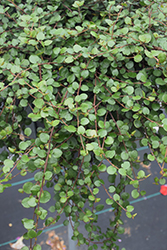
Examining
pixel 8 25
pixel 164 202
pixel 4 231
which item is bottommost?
pixel 164 202

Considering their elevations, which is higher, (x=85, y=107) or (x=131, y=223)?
(x=85, y=107)

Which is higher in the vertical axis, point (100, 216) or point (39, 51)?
point (39, 51)

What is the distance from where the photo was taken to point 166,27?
66 cm

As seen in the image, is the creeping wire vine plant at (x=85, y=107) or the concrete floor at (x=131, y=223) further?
the concrete floor at (x=131, y=223)

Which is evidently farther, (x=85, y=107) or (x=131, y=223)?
(x=131, y=223)

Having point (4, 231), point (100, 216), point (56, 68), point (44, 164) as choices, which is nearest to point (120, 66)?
point (56, 68)

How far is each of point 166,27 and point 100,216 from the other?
54.5 inches

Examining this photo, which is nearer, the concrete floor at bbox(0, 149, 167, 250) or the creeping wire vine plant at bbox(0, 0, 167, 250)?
the creeping wire vine plant at bbox(0, 0, 167, 250)

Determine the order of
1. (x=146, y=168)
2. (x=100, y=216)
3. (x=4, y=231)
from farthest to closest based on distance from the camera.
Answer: (x=146, y=168), (x=100, y=216), (x=4, y=231)

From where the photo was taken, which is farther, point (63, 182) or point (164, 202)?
point (164, 202)

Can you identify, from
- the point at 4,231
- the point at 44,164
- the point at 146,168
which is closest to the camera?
the point at 44,164

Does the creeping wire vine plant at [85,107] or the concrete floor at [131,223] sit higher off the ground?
the creeping wire vine plant at [85,107]

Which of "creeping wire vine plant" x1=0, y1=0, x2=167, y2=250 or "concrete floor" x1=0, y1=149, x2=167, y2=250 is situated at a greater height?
"creeping wire vine plant" x1=0, y1=0, x2=167, y2=250

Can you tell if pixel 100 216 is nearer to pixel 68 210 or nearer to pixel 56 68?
pixel 68 210
